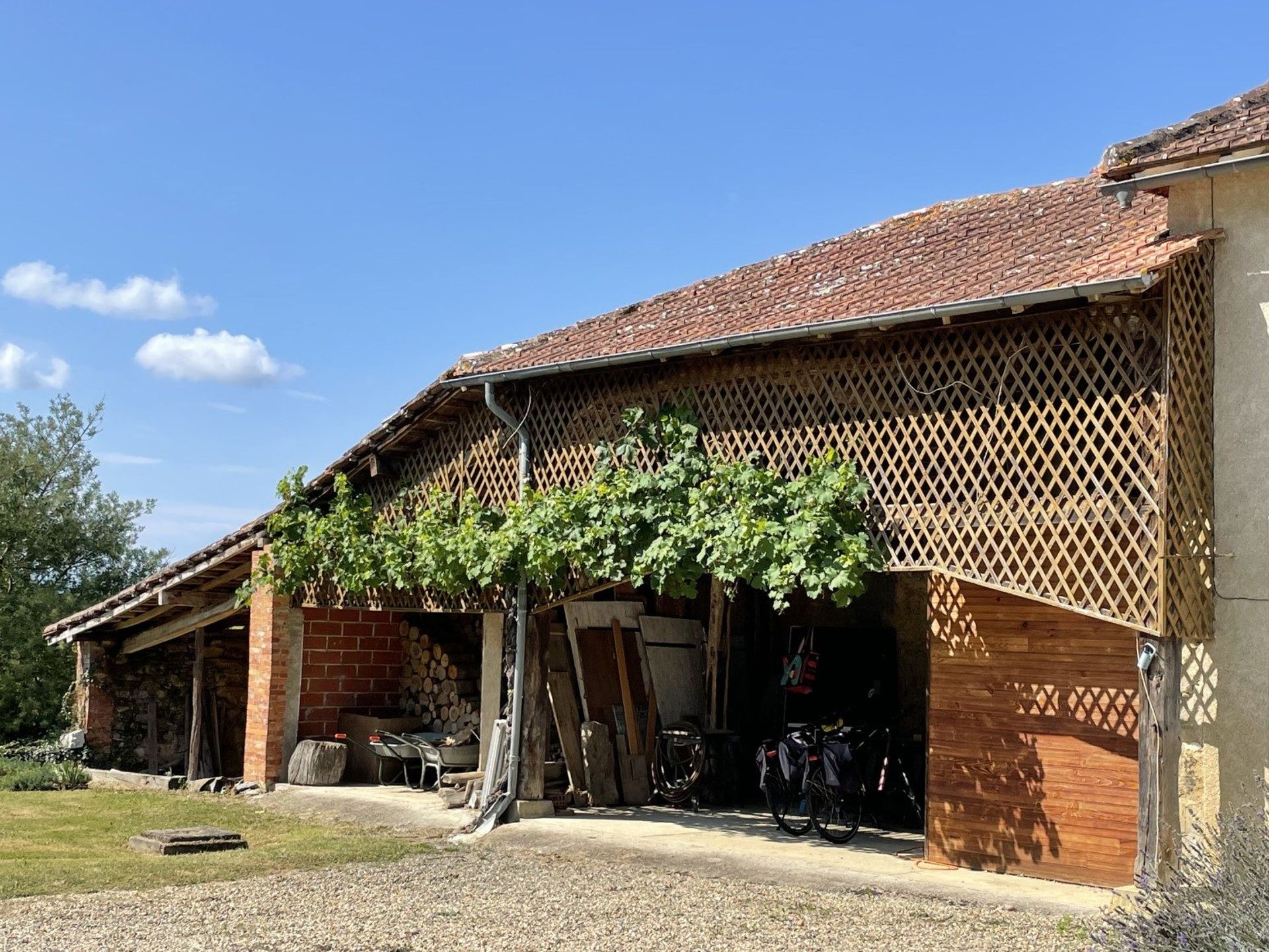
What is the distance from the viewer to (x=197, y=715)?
15.1m

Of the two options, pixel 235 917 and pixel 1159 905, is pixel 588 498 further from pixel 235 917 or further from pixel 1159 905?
pixel 1159 905

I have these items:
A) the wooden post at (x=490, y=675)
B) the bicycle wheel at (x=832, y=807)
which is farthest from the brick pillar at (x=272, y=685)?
the bicycle wheel at (x=832, y=807)

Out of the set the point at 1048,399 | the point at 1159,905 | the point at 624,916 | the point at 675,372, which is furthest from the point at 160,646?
the point at 1159,905

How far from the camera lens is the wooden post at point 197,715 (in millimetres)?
14977

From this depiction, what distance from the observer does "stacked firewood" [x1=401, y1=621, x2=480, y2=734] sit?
1407 centimetres

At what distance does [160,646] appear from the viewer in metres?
16.4

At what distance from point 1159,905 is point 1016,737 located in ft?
10.6

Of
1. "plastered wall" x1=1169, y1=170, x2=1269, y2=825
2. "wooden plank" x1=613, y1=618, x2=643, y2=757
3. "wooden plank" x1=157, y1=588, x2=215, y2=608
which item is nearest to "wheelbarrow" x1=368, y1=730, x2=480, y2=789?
"wooden plank" x1=613, y1=618, x2=643, y2=757

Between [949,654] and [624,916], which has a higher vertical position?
[949,654]

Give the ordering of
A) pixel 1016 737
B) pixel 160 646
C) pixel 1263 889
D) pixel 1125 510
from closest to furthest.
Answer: pixel 1263 889 < pixel 1125 510 < pixel 1016 737 < pixel 160 646

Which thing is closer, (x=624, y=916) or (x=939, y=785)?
(x=624, y=916)

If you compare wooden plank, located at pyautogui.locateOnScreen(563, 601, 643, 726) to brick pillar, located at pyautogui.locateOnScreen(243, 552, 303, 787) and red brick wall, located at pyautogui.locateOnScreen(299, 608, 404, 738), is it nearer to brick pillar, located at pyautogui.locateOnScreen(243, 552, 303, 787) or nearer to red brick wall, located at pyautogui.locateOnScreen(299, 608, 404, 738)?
red brick wall, located at pyautogui.locateOnScreen(299, 608, 404, 738)

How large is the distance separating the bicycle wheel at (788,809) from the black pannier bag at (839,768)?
0.44m

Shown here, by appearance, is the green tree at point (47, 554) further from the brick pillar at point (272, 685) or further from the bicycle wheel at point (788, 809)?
the bicycle wheel at point (788, 809)
